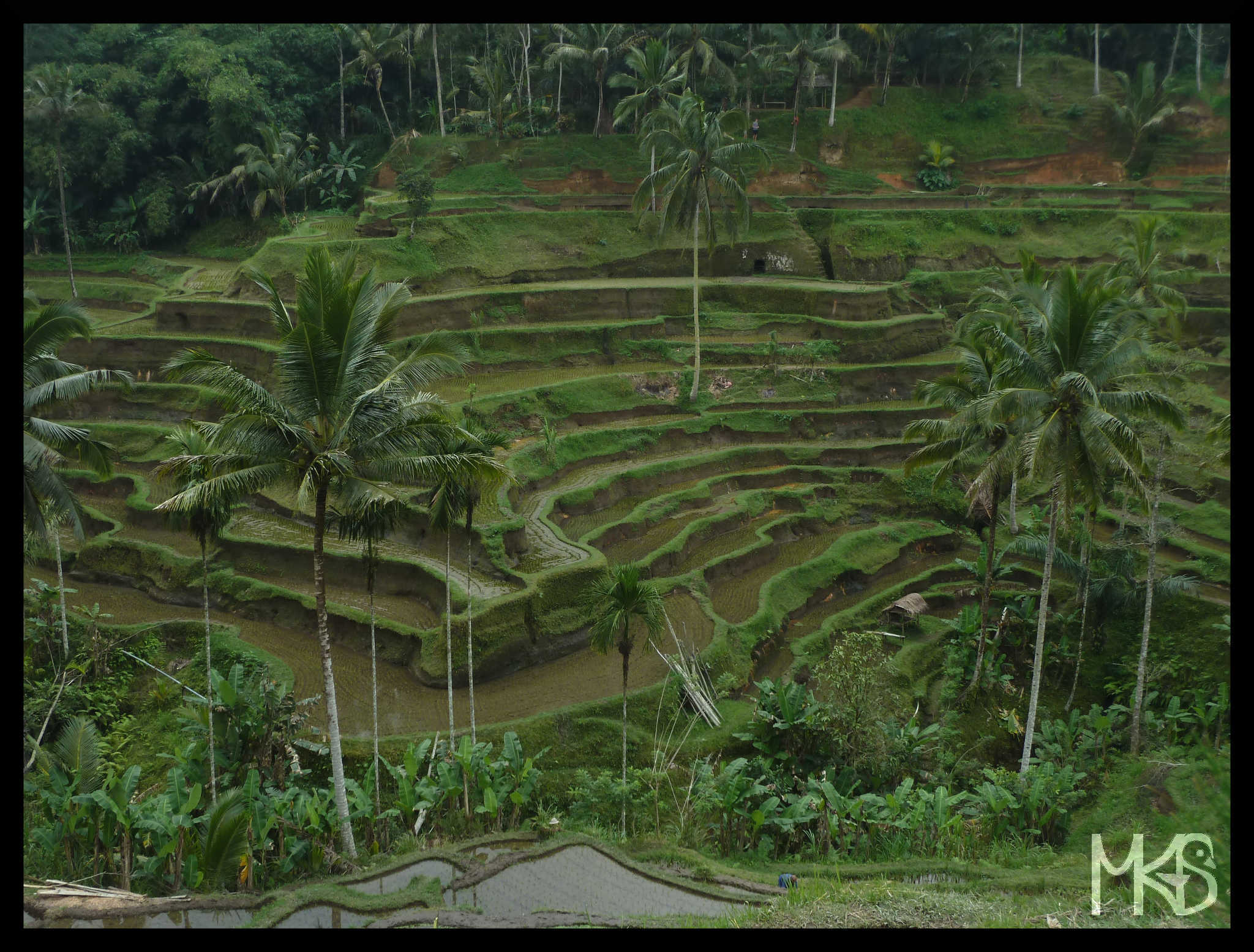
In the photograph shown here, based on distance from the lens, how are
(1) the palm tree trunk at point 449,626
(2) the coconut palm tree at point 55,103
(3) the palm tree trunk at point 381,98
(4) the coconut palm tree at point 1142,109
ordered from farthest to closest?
(3) the palm tree trunk at point 381,98, (4) the coconut palm tree at point 1142,109, (2) the coconut palm tree at point 55,103, (1) the palm tree trunk at point 449,626

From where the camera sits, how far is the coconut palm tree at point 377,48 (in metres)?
49.9

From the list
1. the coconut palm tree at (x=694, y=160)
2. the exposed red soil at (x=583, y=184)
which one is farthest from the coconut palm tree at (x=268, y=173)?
the coconut palm tree at (x=694, y=160)

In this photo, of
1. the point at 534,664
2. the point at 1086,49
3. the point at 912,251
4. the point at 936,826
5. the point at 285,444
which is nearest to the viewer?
the point at 285,444

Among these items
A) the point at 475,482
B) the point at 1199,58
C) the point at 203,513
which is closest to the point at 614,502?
the point at 475,482

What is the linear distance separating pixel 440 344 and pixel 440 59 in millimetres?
45587

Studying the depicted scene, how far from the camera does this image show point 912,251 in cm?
4147

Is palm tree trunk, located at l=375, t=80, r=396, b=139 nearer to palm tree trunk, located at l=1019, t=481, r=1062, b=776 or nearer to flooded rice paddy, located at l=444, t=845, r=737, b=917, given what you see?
palm tree trunk, located at l=1019, t=481, r=1062, b=776

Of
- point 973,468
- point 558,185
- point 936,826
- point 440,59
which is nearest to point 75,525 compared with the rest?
point 936,826

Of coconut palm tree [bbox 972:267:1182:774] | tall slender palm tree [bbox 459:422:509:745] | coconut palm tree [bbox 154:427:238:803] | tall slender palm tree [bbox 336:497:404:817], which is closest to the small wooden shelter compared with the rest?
Result: coconut palm tree [bbox 972:267:1182:774]

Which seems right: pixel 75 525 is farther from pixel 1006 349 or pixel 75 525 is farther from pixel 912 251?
pixel 912 251

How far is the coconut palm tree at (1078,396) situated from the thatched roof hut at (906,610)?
784 centimetres

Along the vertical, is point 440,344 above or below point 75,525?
above

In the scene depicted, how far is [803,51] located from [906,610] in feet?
115

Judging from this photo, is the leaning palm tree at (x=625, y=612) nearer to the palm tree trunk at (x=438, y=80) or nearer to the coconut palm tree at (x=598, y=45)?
the coconut palm tree at (x=598, y=45)
